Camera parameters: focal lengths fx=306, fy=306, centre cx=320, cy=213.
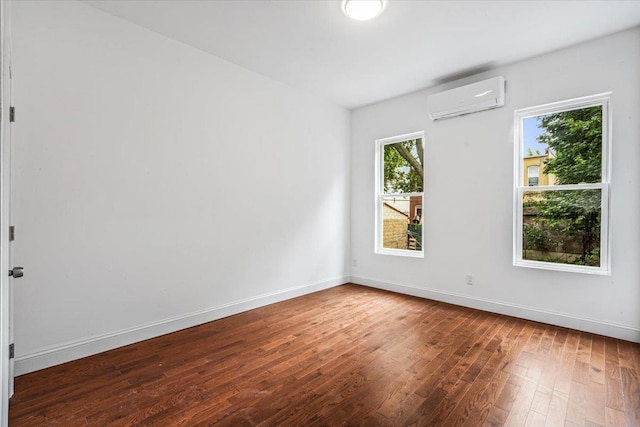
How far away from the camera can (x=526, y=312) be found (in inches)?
131

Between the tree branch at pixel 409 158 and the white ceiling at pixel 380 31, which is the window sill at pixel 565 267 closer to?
the tree branch at pixel 409 158

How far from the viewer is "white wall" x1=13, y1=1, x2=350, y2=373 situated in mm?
2250

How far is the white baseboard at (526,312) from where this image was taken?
2.82 m

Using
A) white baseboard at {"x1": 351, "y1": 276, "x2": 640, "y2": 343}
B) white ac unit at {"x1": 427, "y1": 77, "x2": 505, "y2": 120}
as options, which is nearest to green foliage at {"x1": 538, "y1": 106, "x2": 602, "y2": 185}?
white ac unit at {"x1": 427, "y1": 77, "x2": 505, "y2": 120}

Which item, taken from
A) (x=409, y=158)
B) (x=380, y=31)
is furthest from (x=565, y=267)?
(x=380, y=31)

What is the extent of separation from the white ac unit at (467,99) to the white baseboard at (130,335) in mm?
3022

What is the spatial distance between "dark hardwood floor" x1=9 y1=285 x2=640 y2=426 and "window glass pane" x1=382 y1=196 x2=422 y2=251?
1.42 meters

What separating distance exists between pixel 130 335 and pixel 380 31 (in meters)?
3.54

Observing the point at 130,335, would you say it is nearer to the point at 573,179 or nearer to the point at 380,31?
the point at 380,31

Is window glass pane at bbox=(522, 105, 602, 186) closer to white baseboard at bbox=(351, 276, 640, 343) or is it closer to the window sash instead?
the window sash

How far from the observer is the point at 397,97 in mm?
4418

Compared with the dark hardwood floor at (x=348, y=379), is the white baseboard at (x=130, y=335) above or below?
above

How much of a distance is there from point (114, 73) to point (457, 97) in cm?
354

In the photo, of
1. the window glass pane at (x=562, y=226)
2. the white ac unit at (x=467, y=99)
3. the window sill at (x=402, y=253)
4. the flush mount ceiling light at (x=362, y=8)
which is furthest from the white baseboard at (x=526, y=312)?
the flush mount ceiling light at (x=362, y=8)
